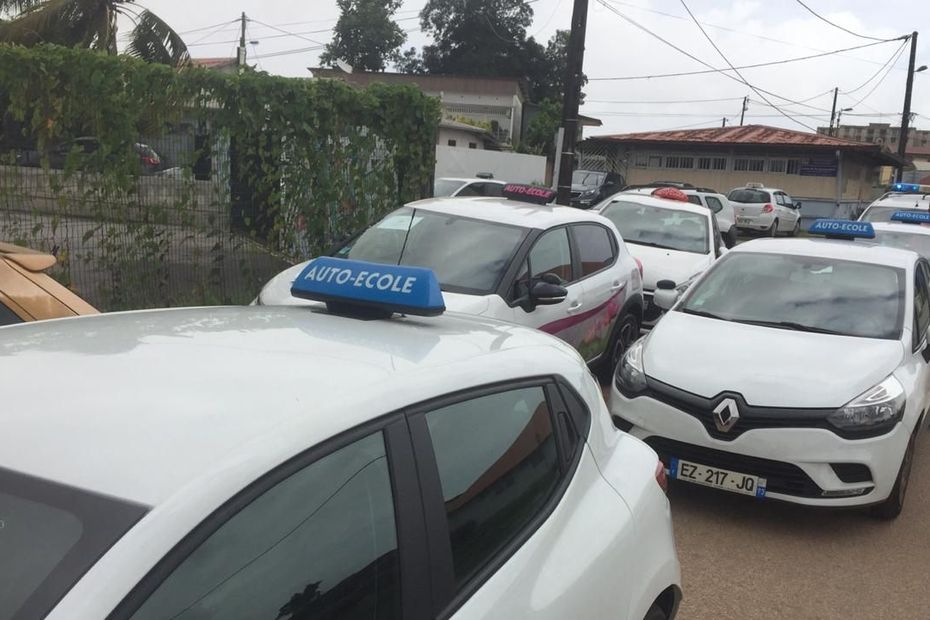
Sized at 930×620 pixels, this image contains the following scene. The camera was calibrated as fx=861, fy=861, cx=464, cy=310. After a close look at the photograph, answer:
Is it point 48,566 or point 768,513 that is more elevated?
point 48,566

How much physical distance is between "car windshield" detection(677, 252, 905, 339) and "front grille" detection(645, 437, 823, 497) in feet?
4.06

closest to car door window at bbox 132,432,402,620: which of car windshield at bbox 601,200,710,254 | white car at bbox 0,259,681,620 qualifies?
white car at bbox 0,259,681,620

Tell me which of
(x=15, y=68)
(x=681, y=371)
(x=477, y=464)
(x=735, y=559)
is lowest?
(x=735, y=559)

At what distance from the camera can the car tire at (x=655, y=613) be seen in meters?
2.58

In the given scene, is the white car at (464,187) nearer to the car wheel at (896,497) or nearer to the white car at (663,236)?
the white car at (663,236)

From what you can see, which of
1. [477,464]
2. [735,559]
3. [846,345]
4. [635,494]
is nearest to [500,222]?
[846,345]

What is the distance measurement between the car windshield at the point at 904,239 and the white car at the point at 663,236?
6.38 feet

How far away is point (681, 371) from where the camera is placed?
5.11 m

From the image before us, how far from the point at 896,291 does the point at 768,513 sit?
1.93m

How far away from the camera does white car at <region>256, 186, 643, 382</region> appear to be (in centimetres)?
610

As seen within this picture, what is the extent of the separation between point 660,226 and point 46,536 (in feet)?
34.1

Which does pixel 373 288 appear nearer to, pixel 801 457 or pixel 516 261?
pixel 801 457

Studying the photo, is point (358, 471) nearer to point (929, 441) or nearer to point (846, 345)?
point (846, 345)

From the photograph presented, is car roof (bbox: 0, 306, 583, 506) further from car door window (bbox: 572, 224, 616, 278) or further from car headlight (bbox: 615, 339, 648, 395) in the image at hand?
car door window (bbox: 572, 224, 616, 278)
